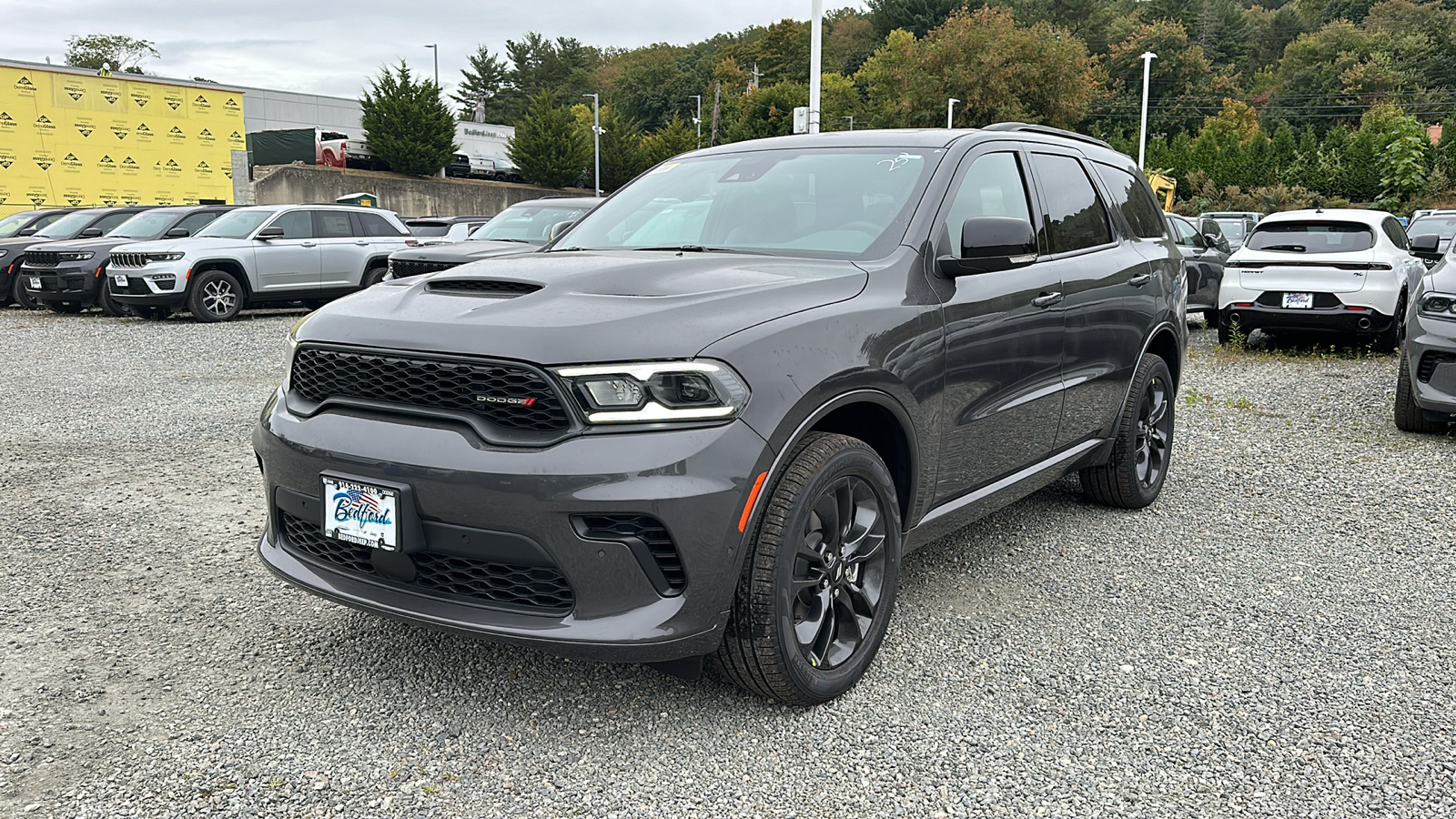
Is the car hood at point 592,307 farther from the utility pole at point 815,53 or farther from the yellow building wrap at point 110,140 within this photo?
the yellow building wrap at point 110,140

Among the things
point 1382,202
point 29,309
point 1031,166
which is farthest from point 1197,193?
point 1031,166

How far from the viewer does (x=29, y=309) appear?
17609 millimetres

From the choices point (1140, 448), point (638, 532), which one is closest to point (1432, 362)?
point (1140, 448)

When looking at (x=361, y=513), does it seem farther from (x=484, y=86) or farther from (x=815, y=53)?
(x=484, y=86)

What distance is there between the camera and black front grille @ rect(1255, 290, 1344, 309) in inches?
448

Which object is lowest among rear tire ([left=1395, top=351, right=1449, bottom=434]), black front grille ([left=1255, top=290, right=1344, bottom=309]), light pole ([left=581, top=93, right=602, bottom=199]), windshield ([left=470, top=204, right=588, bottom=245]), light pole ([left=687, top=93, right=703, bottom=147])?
rear tire ([left=1395, top=351, right=1449, bottom=434])

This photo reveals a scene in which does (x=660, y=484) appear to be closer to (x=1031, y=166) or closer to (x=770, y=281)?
(x=770, y=281)

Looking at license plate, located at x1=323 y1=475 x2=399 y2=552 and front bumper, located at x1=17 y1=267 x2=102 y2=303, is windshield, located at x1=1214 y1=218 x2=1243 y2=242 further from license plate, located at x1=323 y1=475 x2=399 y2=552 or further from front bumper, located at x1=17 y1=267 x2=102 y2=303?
license plate, located at x1=323 y1=475 x2=399 y2=552

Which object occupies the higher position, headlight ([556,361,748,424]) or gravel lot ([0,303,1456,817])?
headlight ([556,361,748,424])

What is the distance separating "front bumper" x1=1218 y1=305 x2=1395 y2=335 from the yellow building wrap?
23.9 metres

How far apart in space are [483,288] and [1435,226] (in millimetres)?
18340

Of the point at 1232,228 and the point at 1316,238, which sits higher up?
the point at 1232,228

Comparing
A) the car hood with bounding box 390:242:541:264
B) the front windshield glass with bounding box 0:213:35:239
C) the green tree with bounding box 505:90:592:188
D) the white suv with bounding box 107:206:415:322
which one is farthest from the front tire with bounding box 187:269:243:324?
the green tree with bounding box 505:90:592:188

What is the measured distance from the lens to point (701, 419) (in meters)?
2.75
